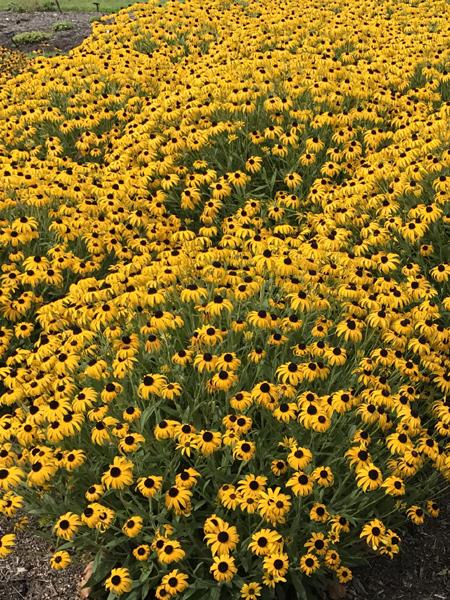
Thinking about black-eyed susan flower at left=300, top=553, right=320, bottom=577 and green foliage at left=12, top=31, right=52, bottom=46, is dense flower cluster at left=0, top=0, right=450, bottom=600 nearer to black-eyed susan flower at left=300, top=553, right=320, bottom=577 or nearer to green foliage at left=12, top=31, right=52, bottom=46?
black-eyed susan flower at left=300, top=553, right=320, bottom=577

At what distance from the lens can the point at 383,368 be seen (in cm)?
461

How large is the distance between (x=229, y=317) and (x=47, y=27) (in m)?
19.0

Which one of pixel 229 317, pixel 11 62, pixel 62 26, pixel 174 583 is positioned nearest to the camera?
pixel 174 583

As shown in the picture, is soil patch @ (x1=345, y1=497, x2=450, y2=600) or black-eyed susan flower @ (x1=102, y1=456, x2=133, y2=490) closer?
black-eyed susan flower @ (x1=102, y1=456, x2=133, y2=490)

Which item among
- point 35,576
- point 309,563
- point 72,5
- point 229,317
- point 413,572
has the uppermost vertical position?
point 72,5

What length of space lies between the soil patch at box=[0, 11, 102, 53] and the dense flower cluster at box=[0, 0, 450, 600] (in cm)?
849

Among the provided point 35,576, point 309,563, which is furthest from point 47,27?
point 309,563

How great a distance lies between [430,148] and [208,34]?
24.6ft

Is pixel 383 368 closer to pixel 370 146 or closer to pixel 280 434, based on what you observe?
pixel 280 434

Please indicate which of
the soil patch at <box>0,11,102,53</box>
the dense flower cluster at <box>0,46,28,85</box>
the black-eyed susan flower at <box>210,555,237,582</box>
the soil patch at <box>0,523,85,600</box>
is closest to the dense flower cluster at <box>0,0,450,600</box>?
the black-eyed susan flower at <box>210,555,237,582</box>

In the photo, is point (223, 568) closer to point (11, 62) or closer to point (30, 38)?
point (11, 62)

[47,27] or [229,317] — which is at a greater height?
[47,27]

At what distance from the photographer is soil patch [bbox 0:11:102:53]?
17.9 metres

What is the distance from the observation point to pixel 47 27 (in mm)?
20312
